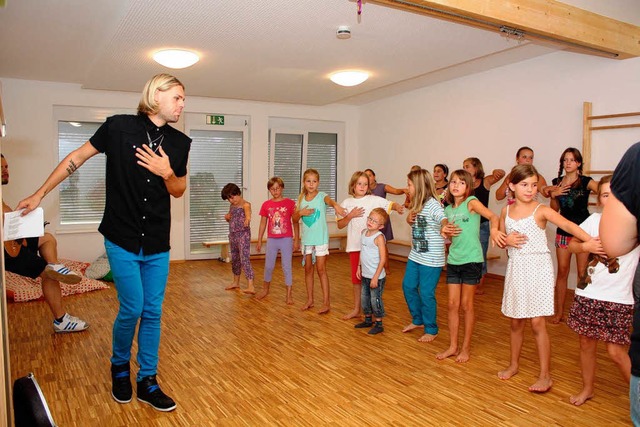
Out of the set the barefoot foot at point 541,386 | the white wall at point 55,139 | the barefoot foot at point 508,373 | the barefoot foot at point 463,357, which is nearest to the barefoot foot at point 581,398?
the barefoot foot at point 541,386

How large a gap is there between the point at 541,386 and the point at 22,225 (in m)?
2.76

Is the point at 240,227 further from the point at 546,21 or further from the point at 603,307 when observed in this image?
the point at 603,307

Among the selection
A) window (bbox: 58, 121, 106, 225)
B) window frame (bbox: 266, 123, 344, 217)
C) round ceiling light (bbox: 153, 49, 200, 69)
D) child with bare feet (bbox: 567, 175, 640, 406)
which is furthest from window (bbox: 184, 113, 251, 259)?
child with bare feet (bbox: 567, 175, 640, 406)

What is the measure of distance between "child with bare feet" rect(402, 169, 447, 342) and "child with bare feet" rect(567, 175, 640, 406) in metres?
1.08

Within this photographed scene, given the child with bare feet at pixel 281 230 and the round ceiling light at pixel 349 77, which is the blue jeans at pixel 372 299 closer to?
the child with bare feet at pixel 281 230

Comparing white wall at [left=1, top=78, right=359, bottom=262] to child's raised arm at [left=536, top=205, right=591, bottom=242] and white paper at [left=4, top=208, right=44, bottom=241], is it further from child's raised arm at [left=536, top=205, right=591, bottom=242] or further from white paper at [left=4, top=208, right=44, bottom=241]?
child's raised arm at [left=536, top=205, right=591, bottom=242]

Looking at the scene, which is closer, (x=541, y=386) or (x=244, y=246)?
(x=541, y=386)

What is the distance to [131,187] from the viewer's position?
7.88 ft

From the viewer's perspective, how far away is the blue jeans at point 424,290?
3611 millimetres

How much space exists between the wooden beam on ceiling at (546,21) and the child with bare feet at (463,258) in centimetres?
112

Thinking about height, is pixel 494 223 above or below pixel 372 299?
above

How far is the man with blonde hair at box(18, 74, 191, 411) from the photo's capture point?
2.38 metres

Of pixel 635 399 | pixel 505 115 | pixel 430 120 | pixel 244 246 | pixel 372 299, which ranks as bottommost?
pixel 372 299

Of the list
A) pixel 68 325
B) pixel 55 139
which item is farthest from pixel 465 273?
pixel 55 139
